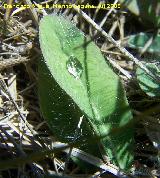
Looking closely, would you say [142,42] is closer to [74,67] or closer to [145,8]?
[145,8]

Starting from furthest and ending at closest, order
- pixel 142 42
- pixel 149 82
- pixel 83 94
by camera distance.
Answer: pixel 142 42
pixel 149 82
pixel 83 94

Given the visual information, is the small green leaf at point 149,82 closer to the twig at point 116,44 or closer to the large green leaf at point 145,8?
the twig at point 116,44

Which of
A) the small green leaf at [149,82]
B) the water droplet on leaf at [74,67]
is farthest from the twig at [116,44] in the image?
the water droplet on leaf at [74,67]

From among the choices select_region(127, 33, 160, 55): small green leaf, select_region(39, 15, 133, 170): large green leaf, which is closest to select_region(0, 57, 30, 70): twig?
select_region(39, 15, 133, 170): large green leaf

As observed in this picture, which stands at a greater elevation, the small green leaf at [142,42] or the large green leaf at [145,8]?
the large green leaf at [145,8]

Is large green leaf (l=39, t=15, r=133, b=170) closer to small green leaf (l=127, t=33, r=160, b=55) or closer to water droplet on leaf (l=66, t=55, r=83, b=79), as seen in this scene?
water droplet on leaf (l=66, t=55, r=83, b=79)

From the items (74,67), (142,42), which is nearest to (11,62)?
(74,67)
